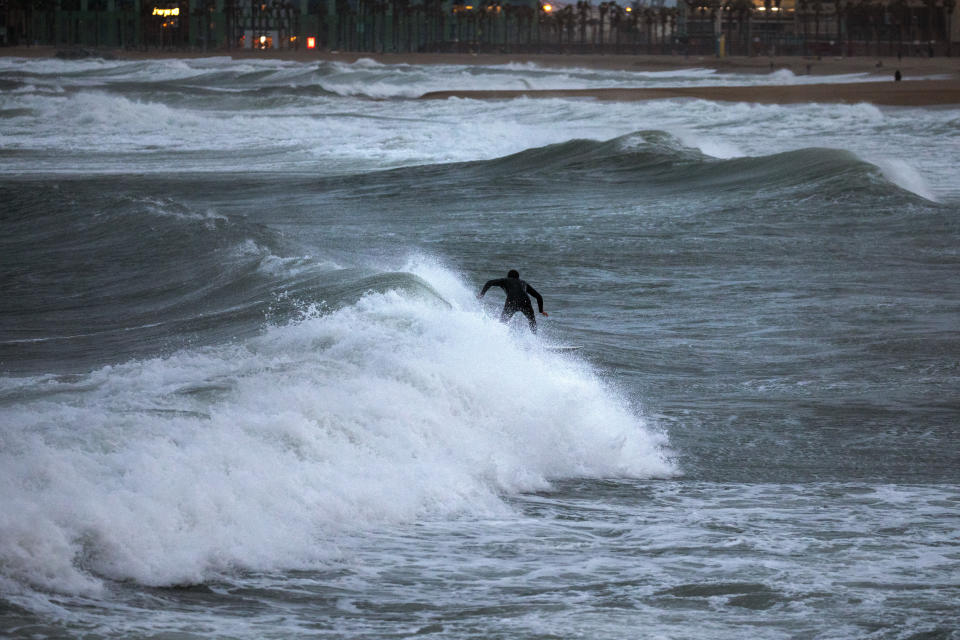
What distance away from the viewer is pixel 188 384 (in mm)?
11578

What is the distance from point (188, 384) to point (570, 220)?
49.0 feet

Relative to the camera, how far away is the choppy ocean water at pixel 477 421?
25.8ft

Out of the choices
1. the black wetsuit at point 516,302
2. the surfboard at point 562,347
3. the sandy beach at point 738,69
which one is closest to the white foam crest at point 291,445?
the black wetsuit at point 516,302

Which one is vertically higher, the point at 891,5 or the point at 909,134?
the point at 891,5

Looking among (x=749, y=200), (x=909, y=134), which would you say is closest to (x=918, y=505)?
(x=749, y=200)

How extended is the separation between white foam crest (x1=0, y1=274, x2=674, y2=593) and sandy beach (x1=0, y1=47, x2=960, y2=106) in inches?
1933

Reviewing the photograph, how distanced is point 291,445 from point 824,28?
14138 cm

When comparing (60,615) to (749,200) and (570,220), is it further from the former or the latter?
(749,200)

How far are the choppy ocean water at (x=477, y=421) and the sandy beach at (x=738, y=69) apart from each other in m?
38.4

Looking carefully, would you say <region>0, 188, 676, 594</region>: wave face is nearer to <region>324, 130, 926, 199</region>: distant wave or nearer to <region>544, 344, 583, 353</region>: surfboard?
<region>544, 344, 583, 353</region>: surfboard

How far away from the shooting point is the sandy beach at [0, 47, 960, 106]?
6438cm

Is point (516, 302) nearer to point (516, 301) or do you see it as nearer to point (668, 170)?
point (516, 301)

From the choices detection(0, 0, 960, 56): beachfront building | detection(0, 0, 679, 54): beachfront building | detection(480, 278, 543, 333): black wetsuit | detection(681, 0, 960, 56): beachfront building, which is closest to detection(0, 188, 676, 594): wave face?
detection(480, 278, 543, 333): black wetsuit

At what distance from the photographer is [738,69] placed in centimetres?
10625
